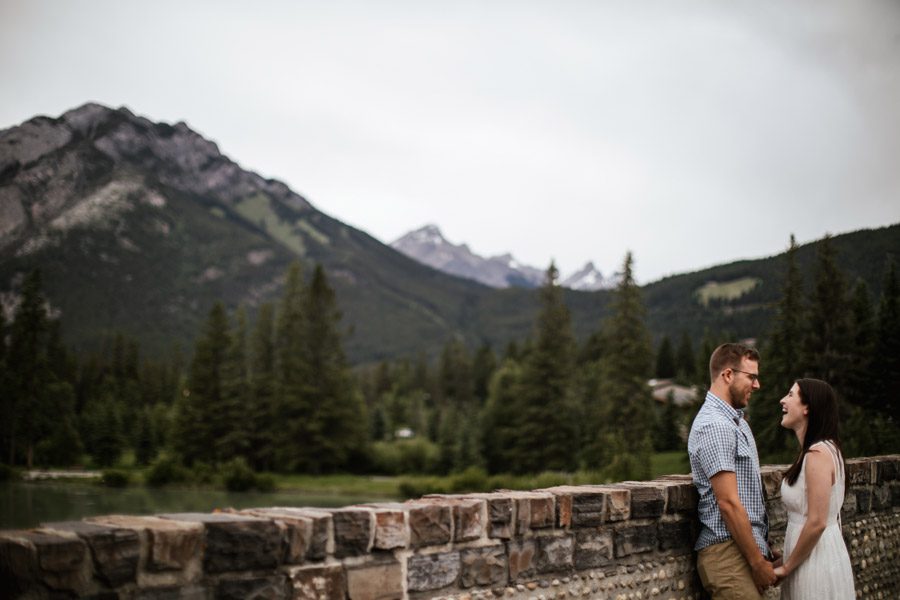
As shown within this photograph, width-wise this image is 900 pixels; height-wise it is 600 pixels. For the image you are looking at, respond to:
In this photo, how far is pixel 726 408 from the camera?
4.91 m

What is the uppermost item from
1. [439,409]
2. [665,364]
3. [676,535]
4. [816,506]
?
[665,364]

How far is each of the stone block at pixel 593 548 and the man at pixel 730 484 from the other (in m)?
0.77

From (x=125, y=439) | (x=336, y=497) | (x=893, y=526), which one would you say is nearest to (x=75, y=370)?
(x=125, y=439)

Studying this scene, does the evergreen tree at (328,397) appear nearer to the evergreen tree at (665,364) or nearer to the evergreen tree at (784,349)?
the evergreen tree at (784,349)

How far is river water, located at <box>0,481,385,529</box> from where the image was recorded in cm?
3225

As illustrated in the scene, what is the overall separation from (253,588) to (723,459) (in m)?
3.15

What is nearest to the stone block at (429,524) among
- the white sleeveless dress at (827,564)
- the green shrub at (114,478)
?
the white sleeveless dress at (827,564)

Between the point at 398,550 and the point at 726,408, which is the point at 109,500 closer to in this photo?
the point at 398,550

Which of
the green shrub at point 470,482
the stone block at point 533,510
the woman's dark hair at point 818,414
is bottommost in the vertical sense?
the green shrub at point 470,482

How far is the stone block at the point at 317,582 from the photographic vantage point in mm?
3535

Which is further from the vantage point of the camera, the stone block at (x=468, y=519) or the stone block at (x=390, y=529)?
the stone block at (x=468, y=519)

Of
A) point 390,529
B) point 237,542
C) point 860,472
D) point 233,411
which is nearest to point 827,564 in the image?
point 860,472

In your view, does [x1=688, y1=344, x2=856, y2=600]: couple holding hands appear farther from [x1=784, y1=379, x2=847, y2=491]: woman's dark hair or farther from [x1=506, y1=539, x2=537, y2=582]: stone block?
[x1=506, y1=539, x2=537, y2=582]: stone block

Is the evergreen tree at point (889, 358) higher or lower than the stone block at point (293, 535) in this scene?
higher
